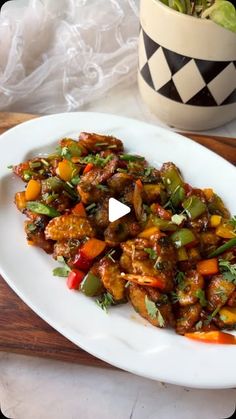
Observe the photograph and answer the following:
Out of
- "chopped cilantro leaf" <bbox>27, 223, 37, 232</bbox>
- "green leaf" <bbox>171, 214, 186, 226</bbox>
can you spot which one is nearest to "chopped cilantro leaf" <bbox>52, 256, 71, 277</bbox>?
"chopped cilantro leaf" <bbox>27, 223, 37, 232</bbox>

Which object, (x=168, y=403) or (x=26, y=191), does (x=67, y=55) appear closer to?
(x=26, y=191)

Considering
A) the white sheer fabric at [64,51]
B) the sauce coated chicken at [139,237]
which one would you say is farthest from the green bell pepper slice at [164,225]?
the white sheer fabric at [64,51]

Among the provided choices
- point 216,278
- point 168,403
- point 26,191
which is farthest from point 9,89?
point 168,403

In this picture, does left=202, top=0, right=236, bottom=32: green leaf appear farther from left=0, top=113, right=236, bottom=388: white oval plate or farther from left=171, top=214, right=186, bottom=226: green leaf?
left=171, top=214, right=186, bottom=226: green leaf

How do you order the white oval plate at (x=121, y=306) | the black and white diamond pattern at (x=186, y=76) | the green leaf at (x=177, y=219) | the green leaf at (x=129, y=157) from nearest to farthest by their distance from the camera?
the white oval plate at (x=121, y=306)
the green leaf at (x=177, y=219)
the green leaf at (x=129, y=157)
the black and white diamond pattern at (x=186, y=76)

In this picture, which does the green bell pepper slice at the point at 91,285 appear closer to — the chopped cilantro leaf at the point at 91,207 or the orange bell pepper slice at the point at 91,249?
the orange bell pepper slice at the point at 91,249

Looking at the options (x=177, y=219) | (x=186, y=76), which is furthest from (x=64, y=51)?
(x=177, y=219)
